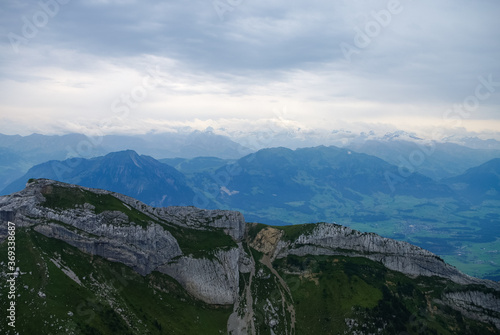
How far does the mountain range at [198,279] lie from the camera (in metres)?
118

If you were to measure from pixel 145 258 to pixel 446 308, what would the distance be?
13999 cm

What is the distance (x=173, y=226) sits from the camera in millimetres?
180125

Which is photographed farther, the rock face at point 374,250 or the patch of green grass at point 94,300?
the rock face at point 374,250

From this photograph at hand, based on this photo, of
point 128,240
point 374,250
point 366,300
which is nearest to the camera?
point 128,240

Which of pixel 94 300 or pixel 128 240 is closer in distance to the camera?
pixel 94 300

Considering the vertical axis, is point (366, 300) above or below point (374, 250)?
below

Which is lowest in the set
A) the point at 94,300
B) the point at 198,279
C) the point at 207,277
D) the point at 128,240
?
the point at 198,279

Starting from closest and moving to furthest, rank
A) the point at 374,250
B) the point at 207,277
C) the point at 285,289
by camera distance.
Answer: the point at 207,277 < the point at 285,289 < the point at 374,250

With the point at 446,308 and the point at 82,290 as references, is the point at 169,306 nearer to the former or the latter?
the point at 82,290

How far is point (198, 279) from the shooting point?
157125 mm

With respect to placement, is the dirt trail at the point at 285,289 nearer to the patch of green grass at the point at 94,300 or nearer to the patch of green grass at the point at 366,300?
the patch of green grass at the point at 366,300

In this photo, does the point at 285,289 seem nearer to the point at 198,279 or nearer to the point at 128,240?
the point at 198,279

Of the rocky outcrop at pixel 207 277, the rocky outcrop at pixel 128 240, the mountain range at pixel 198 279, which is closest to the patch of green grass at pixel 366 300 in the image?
the mountain range at pixel 198 279

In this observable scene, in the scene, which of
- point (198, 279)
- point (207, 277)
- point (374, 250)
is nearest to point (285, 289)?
point (207, 277)
